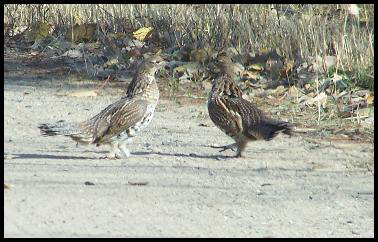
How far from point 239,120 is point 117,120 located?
1.23m

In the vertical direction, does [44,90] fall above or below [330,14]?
below

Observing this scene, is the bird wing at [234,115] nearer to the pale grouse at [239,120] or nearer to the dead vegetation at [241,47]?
the pale grouse at [239,120]

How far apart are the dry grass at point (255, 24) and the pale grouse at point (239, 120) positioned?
11.0ft

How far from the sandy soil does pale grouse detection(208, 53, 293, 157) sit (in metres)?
0.25

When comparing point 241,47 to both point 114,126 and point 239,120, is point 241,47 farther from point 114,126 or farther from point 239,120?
point 114,126

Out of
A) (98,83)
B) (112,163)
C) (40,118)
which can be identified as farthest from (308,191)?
(98,83)

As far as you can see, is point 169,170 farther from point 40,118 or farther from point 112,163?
point 40,118

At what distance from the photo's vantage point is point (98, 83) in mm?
15328

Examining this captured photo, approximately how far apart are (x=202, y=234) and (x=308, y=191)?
5.87ft

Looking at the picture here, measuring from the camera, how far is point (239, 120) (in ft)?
34.3

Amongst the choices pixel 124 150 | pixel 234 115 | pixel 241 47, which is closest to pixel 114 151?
pixel 124 150

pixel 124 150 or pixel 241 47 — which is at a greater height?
pixel 241 47

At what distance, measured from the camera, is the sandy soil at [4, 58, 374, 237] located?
7.77m

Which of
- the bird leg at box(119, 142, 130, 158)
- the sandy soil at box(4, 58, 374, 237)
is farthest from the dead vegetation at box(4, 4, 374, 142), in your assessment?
the bird leg at box(119, 142, 130, 158)
